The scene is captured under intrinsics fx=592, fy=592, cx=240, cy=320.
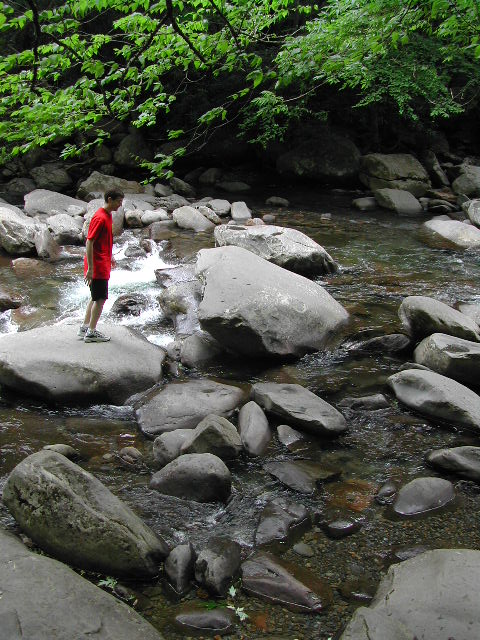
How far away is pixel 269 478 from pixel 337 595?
1142 millimetres

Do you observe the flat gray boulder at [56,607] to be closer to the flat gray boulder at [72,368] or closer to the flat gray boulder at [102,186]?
the flat gray boulder at [72,368]

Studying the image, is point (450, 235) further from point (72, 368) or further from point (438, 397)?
point (72, 368)

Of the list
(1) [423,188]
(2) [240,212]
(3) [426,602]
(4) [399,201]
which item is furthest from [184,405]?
(1) [423,188]

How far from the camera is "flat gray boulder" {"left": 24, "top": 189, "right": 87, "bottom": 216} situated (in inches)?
483

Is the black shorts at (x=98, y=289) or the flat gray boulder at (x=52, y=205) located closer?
the black shorts at (x=98, y=289)

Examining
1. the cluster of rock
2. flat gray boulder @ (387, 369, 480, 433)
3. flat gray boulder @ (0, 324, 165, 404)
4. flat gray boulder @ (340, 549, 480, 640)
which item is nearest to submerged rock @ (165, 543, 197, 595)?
flat gray boulder @ (340, 549, 480, 640)

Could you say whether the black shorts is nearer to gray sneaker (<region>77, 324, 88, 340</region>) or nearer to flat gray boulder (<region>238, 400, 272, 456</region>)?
gray sneaker (<region>77, 324, 88, 340</region>)

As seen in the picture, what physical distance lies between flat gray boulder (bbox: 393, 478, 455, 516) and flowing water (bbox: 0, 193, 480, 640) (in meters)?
0.08

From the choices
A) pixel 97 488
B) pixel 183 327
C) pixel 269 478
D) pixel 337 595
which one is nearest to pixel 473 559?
pixel 337 595

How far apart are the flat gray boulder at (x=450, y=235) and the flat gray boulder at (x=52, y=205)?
7.04 metres

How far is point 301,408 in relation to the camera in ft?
15.9

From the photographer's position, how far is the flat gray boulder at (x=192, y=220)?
458 inches

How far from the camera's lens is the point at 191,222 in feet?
38.3

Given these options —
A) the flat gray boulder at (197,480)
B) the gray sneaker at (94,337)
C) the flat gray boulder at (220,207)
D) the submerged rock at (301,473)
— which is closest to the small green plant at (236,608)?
the flat gray boulder at (197,480)
